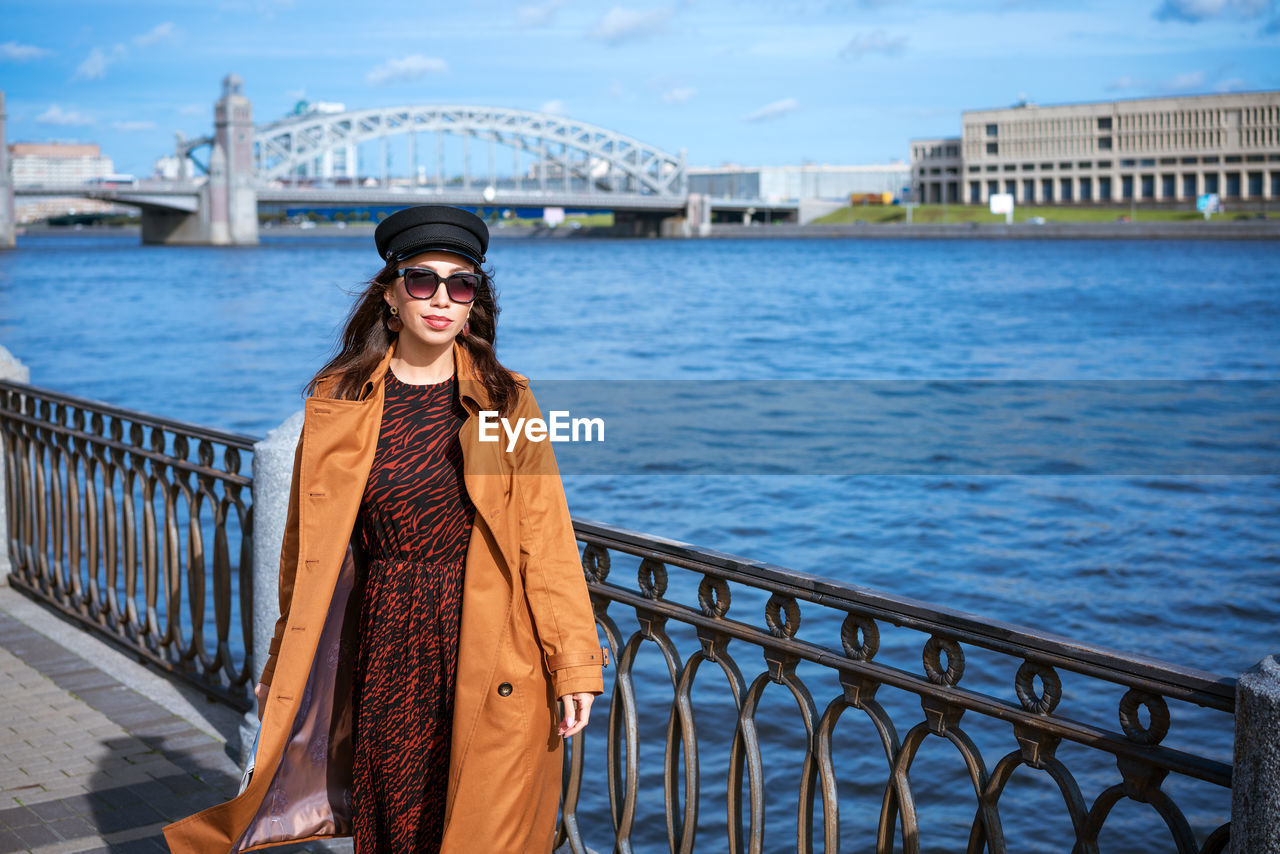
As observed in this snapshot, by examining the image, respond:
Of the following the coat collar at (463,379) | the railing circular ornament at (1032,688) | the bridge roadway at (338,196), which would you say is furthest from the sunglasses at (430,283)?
the bridge roadway at (338,196)

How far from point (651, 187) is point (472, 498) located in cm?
11008

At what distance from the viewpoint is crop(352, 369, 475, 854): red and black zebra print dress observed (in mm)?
2283

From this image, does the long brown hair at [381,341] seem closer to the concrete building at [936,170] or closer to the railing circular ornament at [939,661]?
the railing circular ornament at [939,661]

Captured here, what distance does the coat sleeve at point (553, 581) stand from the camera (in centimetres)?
220

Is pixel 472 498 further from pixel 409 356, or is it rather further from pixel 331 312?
pixel 331 312

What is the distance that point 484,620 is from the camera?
219 centimetres

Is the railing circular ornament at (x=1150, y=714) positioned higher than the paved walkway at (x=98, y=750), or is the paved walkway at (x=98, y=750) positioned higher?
the railing circular ornament at (x=1150, y=714)

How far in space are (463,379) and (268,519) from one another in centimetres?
153

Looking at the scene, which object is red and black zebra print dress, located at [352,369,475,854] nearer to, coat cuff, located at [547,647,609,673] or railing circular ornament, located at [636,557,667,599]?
coat cuff, located at [547,647,609,673]

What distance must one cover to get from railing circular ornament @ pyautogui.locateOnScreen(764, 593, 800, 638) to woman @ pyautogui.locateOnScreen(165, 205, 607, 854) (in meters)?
0.39

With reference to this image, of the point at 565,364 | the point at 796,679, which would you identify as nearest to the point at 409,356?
the point at 796,679

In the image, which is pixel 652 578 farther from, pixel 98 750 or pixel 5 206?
pixel 5 206

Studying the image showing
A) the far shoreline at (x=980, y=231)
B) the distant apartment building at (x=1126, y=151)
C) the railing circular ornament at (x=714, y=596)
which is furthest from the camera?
the distant apartment building at (x=1126, y=151)

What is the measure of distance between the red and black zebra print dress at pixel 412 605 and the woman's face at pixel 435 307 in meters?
0.13
